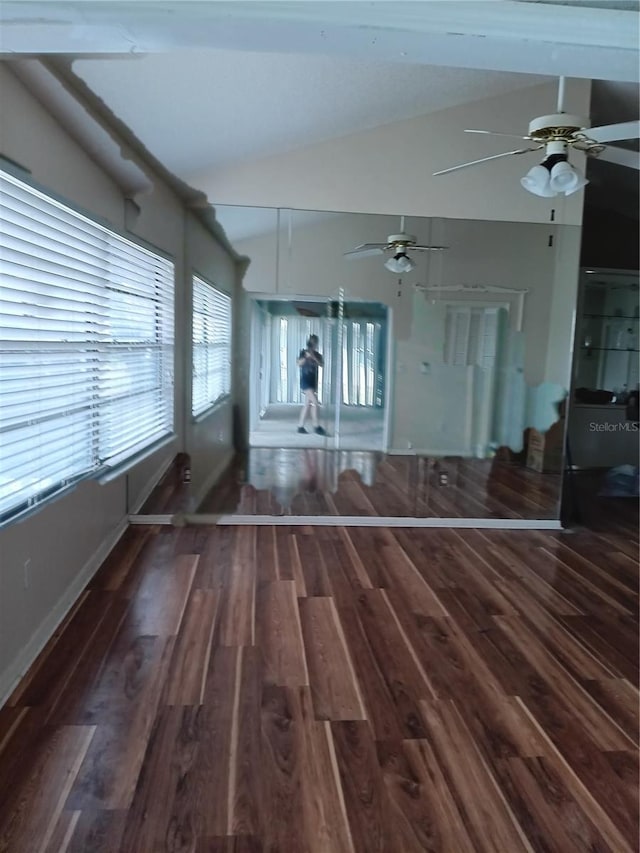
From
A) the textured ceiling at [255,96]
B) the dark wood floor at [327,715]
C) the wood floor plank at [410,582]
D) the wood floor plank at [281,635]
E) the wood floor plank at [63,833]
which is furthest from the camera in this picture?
the wood floor plank at [410,582]

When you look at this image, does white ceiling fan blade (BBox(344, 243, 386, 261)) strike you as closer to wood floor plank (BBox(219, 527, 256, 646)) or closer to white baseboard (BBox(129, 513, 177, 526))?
wood floor plank (BBox(219, 527, 256, 646))

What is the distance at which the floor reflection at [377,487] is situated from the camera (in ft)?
15.2

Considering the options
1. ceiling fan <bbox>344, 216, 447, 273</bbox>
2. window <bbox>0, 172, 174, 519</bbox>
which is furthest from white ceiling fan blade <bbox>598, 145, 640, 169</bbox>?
window <bbox>0, 172, 174, 519</bbox>

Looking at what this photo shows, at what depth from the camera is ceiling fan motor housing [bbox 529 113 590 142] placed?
8.57 feet

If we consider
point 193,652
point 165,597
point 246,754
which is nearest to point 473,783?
point 246,754

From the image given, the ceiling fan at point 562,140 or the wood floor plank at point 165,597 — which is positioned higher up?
the ceiling fan at point 562,140

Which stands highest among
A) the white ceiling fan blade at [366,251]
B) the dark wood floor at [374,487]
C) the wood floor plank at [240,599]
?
the white ceiling fan blade at [366,251]

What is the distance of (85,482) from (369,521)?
85.5 inches

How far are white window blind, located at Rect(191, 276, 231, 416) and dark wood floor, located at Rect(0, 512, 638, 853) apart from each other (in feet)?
4.25

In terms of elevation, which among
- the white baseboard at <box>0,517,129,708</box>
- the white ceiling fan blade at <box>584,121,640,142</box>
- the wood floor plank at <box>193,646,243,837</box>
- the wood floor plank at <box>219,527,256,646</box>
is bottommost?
the wood floor plank at <box>193,646,243,837</box>

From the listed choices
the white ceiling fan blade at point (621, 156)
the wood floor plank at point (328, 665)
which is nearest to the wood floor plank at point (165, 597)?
the wood floor plank at point (328, 665)

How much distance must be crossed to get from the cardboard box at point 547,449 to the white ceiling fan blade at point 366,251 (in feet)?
6.01

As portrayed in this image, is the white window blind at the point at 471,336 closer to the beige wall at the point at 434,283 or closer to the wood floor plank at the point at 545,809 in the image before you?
the beige wall at the point at 434,283

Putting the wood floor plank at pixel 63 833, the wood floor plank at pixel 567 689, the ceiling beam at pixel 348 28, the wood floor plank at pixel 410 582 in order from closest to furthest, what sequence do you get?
the ceiling beam at pixel 348 28
the wood floor plank at pixel 63 833
the wood floor plank at pixel 567 689
the wood floor plank at pixel 410 582
